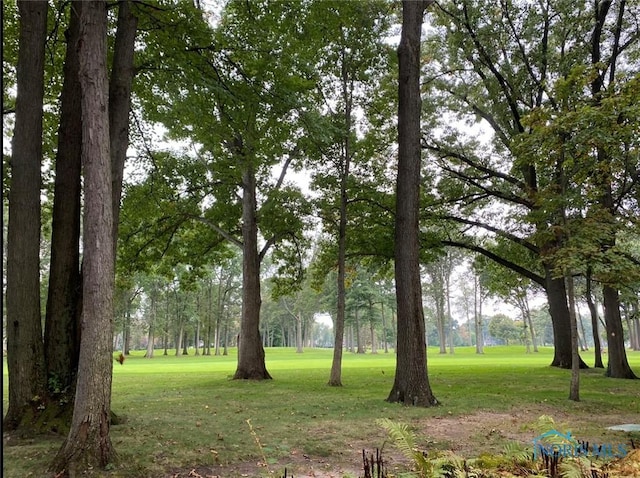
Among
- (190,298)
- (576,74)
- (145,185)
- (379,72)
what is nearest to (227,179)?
(145,185)

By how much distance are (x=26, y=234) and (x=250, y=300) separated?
1041 centimetres

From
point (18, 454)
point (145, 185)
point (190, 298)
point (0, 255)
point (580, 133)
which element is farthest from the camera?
point (190, 298)

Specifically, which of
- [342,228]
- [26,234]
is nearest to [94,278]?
[26,234]

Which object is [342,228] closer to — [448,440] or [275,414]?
[275,414]

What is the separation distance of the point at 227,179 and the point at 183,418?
9.24 metres

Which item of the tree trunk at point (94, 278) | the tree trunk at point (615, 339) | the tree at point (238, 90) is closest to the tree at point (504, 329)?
the tree trunk at point (615, 339)

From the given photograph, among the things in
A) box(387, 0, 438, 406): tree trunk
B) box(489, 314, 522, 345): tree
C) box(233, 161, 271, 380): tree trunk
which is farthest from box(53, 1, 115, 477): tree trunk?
box(489, 314, 522, 345): tree

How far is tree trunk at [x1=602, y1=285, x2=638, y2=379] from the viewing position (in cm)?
1620

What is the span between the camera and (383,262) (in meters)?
17.3

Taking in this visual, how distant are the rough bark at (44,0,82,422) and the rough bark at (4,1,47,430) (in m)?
0.21

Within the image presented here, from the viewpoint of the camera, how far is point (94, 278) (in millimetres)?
5301

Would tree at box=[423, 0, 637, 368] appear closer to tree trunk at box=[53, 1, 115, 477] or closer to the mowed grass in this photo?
the mowed grass

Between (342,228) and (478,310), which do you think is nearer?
(342,228)

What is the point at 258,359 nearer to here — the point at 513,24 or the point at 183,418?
the point at 183,418
